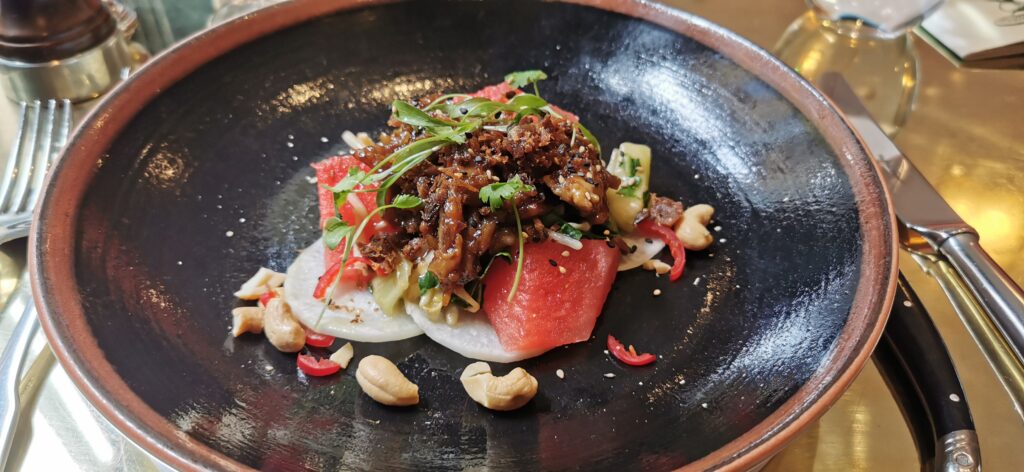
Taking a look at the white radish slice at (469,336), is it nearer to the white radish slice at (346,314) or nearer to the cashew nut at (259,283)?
the white radish slice at (346,314)

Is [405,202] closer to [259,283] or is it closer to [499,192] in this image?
[499,192]

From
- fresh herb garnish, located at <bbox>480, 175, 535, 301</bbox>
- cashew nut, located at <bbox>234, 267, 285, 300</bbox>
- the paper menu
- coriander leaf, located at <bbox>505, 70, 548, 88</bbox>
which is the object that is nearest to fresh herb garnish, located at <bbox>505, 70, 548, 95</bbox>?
coriander leaf, located at <bbox>505, 70, 548, 88</bbox>

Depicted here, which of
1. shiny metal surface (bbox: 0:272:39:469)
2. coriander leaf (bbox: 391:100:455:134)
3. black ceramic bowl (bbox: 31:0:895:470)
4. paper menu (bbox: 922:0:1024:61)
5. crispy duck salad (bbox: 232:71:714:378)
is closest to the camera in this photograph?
black ceramic bowl (bbox: 31:0:895:470)

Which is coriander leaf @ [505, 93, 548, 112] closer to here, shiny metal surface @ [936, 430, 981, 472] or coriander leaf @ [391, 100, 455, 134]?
coriander leaf @ [391, 100, 455, 134]

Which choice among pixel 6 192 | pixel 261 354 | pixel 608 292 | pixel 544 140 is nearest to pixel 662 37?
pixel 544 140

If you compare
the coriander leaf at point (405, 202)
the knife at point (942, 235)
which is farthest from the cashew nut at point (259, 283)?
the knife at point (942, 235)

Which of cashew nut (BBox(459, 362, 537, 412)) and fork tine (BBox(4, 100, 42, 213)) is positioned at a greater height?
cashew nut (BBox(459, 362, 537, 412))
